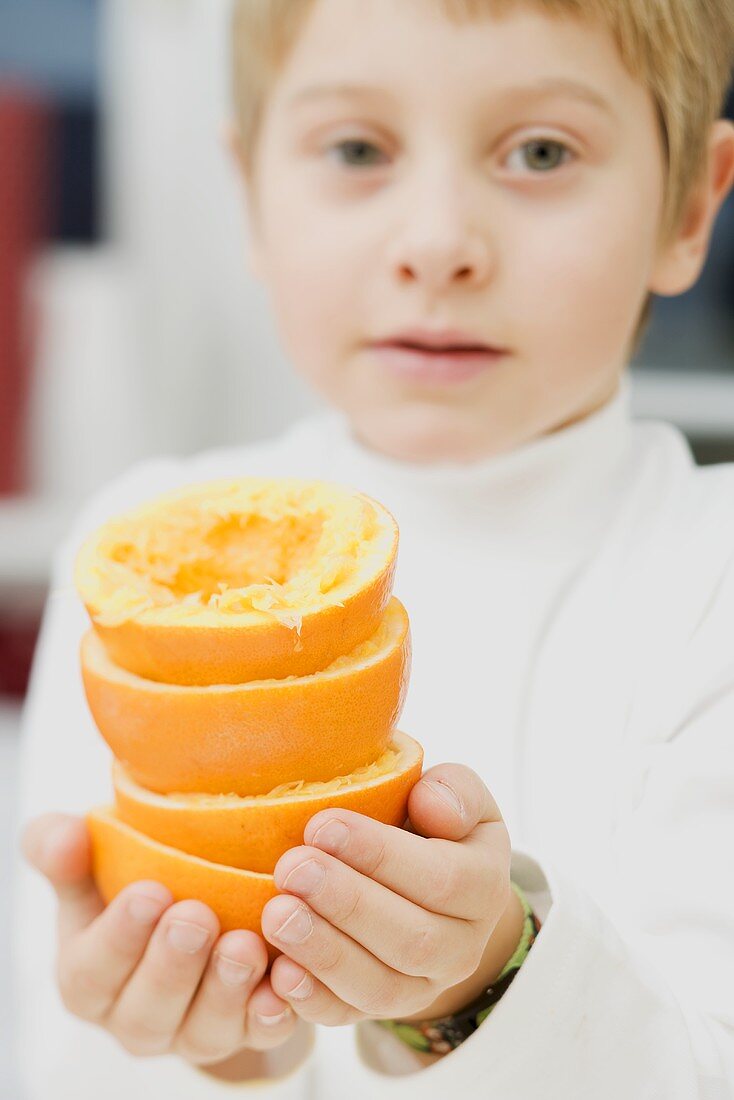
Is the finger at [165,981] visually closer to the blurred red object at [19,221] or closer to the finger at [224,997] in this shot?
the finger at [224,997]

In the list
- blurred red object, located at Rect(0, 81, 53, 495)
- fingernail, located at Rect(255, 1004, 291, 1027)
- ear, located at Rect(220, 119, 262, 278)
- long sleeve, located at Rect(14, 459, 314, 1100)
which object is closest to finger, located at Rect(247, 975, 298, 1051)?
fingernail, located at Rect(255, 1004, 291, 1027)

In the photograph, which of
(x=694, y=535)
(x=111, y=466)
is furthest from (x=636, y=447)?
(x=111, y=466)

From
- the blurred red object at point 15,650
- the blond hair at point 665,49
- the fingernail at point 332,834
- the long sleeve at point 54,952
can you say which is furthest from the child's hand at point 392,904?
the blurred red object at point 15,650

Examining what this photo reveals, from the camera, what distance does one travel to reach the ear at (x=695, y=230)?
52cm

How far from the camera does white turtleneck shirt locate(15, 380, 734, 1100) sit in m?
0.37

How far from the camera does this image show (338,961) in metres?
0.31

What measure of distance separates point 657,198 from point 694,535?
142 millimetres

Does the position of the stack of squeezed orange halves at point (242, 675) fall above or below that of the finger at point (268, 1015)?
above

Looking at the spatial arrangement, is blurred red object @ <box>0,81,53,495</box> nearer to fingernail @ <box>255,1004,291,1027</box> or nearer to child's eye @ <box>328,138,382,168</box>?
child's eye @ <box>328,138,382,168</box>

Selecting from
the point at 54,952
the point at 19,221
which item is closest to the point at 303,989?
the point at 54,952

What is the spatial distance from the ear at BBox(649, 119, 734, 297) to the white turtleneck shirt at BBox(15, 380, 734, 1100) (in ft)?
0.21

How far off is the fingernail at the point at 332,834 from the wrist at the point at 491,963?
0.27ft

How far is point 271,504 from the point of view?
13.0 inches

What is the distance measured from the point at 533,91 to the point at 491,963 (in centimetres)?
30
